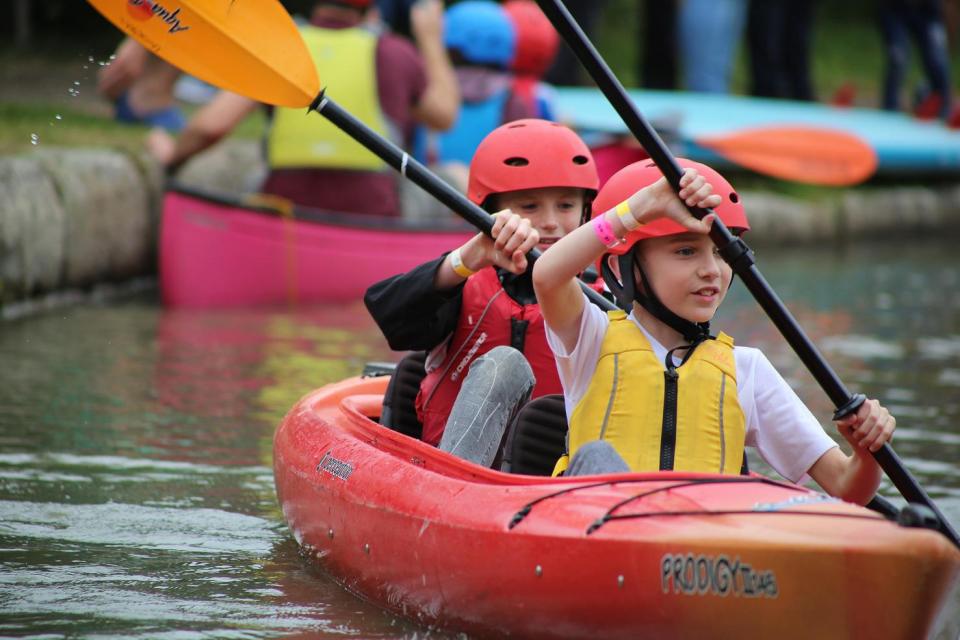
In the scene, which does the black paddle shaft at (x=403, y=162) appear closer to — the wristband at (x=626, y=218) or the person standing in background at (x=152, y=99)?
the wristband at (x=626, y=218)

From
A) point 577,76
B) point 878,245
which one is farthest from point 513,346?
point 577,76

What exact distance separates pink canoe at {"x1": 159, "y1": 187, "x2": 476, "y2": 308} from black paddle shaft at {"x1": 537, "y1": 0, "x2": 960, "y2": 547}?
16.9 feet

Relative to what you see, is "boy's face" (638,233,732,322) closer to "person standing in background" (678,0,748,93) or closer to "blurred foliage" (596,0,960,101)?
"person standing in background" (678,0,748,93)

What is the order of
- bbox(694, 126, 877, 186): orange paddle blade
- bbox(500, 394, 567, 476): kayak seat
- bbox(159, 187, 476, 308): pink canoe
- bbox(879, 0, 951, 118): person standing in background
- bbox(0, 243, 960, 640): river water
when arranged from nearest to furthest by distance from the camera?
bbox(0, 243, 960, 640): river water < bbox(500, 394, 567, 476): kayak seat < bbox(159, 187, 476, 308): pink canoe < bbox(694, 126, 877, 186): orange paddle blade < bbox(879, 0, 951, 118): person standing in background

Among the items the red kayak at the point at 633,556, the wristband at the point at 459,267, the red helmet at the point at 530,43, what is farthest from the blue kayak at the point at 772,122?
the red kayak at the point at 633,556

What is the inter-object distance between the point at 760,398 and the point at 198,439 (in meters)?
2.80

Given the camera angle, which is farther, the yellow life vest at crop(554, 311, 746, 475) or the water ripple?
the water ripple

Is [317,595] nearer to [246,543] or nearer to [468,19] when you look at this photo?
[246,543]

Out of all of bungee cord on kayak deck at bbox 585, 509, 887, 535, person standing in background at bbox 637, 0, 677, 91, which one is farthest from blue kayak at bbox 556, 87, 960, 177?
bungee cord on kayak deck at bbox 585, 509, 887, 535

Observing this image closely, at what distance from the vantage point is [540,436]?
4223 mm

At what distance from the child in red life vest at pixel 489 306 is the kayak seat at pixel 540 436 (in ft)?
0.23

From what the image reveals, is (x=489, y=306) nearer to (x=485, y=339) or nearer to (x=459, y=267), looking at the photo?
(x=485, y=339)

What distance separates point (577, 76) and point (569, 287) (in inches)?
487

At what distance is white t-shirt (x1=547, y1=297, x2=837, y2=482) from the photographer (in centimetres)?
386
